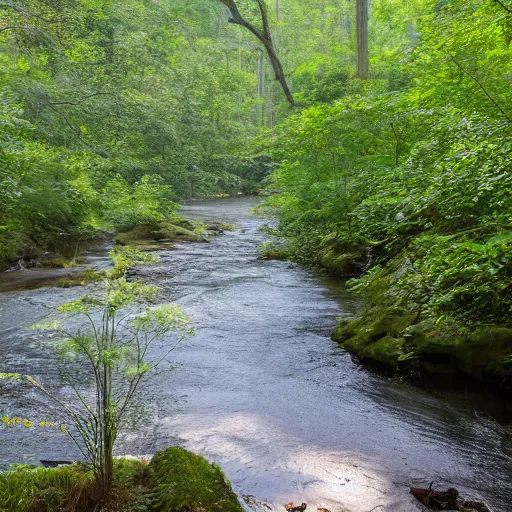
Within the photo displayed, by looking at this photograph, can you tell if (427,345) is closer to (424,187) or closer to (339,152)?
(424,187)

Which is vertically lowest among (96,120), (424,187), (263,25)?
(424,187)

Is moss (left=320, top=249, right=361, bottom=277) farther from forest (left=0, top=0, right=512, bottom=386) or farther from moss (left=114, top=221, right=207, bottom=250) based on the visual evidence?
moss (left=114, top=221, right=207, bottom=250)

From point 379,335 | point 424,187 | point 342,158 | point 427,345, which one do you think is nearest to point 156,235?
point 342,158

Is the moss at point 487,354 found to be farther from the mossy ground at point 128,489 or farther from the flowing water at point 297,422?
the mossy ground at point 128,489

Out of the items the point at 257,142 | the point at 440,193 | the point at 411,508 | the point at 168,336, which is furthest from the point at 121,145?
the point at 411,508

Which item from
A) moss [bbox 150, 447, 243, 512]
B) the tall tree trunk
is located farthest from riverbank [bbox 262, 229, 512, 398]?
the tall tree trunk

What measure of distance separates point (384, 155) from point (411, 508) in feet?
27.2

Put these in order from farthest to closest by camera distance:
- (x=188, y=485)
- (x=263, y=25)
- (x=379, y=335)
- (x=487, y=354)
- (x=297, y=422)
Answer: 1. (x=263, y=25)
2. (x=379, y=335)
3. (x=487, y=354)
4. (x=297, y=422)
5. (x=188, y=485)

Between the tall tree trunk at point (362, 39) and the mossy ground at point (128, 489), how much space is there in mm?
17598

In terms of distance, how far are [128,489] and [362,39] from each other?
58.8ft

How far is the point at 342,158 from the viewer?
1141 cm

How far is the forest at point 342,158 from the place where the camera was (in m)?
4.89

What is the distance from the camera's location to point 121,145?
20.4 meters

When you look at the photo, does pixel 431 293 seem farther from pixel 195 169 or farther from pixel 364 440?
pixel 195 169
